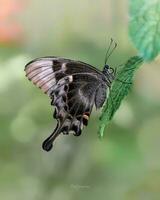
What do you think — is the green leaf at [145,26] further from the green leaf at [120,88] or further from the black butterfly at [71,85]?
the black butterfly at [71,85]

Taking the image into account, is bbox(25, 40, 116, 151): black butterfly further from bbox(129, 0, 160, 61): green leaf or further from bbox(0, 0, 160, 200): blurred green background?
bbox(0, 0, 160, 200): blurred green background

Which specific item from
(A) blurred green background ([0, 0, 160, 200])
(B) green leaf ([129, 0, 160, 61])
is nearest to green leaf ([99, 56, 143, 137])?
(B) green leaf ([129, 0, 160, 61])

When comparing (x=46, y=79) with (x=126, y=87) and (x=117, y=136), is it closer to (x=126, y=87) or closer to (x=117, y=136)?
(x=126, y=87)

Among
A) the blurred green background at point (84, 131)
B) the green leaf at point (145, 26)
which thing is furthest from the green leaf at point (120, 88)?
the blurred green background at point (84, 131)

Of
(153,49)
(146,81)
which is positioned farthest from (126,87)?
(146,81)

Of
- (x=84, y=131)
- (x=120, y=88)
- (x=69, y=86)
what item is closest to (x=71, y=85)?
(x=69, y=86)
